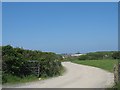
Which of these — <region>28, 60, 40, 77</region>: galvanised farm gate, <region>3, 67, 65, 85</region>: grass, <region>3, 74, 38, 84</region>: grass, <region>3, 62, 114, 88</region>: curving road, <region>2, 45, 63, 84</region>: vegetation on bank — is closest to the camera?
<region>3, 62, 114, 88</region>: curving road

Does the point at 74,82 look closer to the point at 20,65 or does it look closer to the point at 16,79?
the point at 16,79

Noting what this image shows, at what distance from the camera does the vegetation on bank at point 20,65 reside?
73.3ft

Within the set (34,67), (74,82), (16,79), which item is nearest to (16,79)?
(16,79)

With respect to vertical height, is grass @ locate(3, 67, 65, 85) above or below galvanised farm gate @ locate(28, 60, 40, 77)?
below

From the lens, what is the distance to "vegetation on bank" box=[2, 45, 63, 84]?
73.3 feet

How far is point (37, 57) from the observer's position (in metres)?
25.9

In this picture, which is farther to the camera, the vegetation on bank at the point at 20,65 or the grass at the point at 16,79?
the vegetation on bank at the point at 20,65

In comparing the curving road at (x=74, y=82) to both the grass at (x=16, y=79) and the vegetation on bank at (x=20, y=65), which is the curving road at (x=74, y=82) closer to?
the grass at (x=16, y=79)

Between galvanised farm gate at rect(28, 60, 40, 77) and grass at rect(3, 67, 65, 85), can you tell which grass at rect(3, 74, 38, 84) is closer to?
grass at rect(3, 67, 65, 85)

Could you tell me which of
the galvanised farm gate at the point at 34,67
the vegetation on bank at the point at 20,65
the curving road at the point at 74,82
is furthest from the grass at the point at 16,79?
the galvanised farm gate at the point at 34,67

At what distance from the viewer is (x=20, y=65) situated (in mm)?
23391

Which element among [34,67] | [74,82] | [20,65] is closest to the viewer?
[74,82]

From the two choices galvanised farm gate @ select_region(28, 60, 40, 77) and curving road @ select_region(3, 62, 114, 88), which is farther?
galvanised farm gate @ select_region(28, 60, 40, 77)

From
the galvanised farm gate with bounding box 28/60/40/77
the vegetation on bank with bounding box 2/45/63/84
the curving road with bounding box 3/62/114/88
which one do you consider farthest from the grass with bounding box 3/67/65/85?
the curving road with bounding box 3/62/114/88
